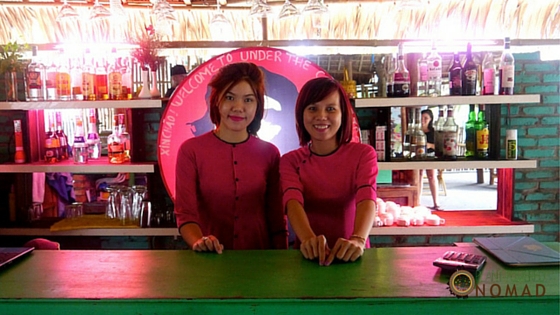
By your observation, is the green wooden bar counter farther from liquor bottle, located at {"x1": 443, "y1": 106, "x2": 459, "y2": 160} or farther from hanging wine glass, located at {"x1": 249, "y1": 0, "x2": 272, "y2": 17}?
hanging wine glass, located at {"x1": 249, "y1": 0, "x2": 272, "y2": 17}

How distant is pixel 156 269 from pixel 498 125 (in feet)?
9.17

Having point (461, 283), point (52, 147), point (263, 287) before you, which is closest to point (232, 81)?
point (263, 287)

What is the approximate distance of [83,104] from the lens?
310cm

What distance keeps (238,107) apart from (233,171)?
27 cm

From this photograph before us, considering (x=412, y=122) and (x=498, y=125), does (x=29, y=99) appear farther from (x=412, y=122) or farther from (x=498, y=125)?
(x=498, y=125)

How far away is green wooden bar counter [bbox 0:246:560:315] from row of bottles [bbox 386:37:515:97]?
1.83 metres

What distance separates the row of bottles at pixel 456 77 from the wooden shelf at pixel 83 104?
5.17ft

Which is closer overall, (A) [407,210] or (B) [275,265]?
(B) [275,265]

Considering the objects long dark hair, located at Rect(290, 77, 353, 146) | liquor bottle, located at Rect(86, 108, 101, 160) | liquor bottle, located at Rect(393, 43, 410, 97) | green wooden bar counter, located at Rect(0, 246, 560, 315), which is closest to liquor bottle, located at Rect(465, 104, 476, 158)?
liquor bottle, located at Rect(393, 43, 410, 97)

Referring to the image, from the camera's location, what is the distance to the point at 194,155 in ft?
6.48

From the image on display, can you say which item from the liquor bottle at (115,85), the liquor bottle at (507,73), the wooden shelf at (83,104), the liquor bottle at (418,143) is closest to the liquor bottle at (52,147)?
the wooden shelf at (83,104)

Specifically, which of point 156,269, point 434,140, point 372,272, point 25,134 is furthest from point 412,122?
point 25,134

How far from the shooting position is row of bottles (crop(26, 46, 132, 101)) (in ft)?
10.4

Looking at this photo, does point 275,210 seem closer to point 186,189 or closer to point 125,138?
point 186,189
